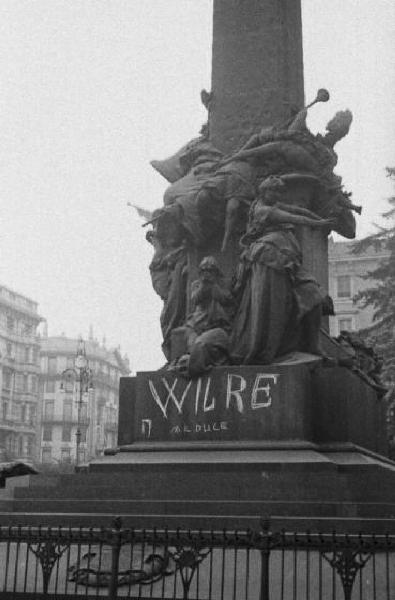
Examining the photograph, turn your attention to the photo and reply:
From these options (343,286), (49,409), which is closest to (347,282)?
(343,286)

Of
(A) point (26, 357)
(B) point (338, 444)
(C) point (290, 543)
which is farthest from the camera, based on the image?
(A) point (26, 357)

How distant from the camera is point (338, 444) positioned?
37.8ft

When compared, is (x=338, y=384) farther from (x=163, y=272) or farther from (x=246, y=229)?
(x=163, y=272)

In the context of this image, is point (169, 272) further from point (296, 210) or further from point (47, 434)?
point (47, 434)

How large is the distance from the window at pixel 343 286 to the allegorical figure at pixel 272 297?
147 feet

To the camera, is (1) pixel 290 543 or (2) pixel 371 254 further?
(2) pixel 371 254

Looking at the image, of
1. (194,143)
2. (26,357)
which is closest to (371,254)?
(194,143)

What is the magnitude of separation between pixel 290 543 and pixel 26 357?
3773 inches

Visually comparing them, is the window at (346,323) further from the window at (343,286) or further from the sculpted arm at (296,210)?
the sculpted arm at (296,210)

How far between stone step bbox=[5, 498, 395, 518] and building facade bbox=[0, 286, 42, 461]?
85616 millimetres

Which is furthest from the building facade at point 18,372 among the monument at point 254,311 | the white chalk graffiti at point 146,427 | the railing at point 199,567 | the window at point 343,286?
the railing at point 199,567

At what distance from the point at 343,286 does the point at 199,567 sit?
4992 centimetres

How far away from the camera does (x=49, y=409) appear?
368 feet

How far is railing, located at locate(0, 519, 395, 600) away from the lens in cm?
716
